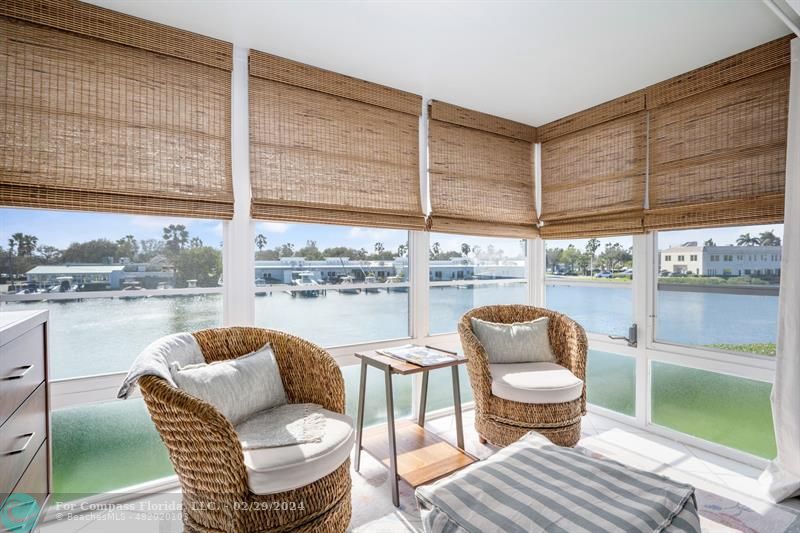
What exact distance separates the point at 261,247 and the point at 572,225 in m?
2.62

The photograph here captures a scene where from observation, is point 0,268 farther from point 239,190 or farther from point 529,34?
point 529,34

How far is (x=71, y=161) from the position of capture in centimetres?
211

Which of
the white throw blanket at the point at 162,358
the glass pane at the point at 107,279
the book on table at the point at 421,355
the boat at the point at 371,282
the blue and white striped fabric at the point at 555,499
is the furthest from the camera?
the boat at the point at 371,282

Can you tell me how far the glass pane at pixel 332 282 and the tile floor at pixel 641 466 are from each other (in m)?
0.94

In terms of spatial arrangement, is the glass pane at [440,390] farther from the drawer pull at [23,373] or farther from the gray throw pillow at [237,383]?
the drawer pull at [23,373]

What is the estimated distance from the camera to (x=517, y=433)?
2670mm

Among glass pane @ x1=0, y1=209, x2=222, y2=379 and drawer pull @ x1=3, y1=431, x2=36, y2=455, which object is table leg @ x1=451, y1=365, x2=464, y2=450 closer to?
glass pane @ x1=0, y1=209, x2=222, y2=379

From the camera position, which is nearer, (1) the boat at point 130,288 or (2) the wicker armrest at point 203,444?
(2) the wicker armrest at point 203,444

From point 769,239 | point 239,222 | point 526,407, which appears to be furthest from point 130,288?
point 769,239

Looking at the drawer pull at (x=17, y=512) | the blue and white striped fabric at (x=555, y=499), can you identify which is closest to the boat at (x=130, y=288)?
the drawer pull at (x=17, y=512)

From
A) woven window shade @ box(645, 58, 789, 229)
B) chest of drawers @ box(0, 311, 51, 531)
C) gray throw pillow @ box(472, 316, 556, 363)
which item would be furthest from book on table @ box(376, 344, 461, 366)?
woven window shade @ box(645, 58, 789, 229)

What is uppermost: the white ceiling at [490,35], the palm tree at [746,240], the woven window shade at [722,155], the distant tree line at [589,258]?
the white ceiling at [490,35]

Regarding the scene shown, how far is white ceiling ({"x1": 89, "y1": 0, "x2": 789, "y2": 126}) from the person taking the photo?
2.15m

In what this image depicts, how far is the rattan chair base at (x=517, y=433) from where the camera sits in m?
Result: 2.64
